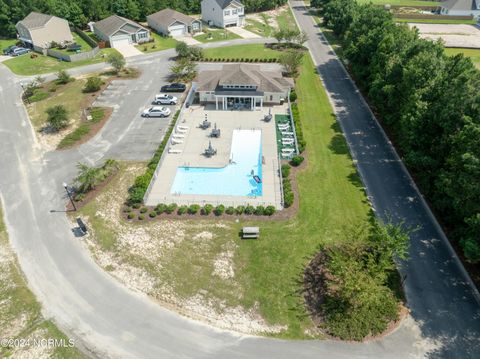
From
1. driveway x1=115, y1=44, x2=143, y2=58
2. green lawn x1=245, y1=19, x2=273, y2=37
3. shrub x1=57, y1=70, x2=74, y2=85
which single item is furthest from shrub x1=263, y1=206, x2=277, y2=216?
green lawn x1=245, y1=19, x2=273, y2=37

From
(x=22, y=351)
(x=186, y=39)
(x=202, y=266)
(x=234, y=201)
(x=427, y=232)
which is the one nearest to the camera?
(x=22, y=351)

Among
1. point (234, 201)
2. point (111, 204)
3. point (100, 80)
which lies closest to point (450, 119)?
point (234, 201)

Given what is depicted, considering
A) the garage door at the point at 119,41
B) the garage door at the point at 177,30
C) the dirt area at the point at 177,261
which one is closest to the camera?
the dirt area at the point at 177,261

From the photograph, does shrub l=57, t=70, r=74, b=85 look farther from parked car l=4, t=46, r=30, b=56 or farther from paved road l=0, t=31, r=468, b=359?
paved road l=0, t=31, r=468, b=359

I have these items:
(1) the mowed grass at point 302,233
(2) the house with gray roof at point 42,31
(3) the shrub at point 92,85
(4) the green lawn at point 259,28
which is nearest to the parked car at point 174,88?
(3) the shrub at point 92,85

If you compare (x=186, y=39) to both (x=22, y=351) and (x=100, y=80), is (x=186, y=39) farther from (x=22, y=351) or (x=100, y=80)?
(x=22, y=351)

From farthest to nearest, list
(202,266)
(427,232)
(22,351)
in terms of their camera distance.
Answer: (427,232) < (202,266) < (22,351)

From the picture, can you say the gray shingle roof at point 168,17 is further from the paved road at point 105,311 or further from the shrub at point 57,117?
the paved road at point 105,311
